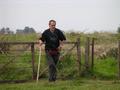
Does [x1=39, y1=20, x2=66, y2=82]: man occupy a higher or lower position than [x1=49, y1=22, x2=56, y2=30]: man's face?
lower

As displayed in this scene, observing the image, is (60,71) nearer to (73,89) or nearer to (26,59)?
(26,59)

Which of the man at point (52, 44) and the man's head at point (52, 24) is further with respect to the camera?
the man at point (52, 44)

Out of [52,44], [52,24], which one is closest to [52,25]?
[52,24]

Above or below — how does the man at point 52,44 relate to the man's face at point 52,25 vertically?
below

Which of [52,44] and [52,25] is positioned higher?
[52,25]

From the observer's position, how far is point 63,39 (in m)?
13.4

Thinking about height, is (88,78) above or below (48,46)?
below

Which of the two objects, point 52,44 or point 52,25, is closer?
point 52,25

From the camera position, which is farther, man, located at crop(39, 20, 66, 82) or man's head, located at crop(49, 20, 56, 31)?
man, located at crop(39, 20, 66, 82)

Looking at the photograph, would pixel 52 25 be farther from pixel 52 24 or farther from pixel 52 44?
pixel 52 44

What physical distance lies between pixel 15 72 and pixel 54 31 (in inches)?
108

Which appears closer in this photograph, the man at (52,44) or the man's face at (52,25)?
the man's face at (52,25)

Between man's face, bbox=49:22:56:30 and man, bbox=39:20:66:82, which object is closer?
man's face, bbox=49:22:56:30

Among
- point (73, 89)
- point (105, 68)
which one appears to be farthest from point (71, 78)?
point (73, 89)
